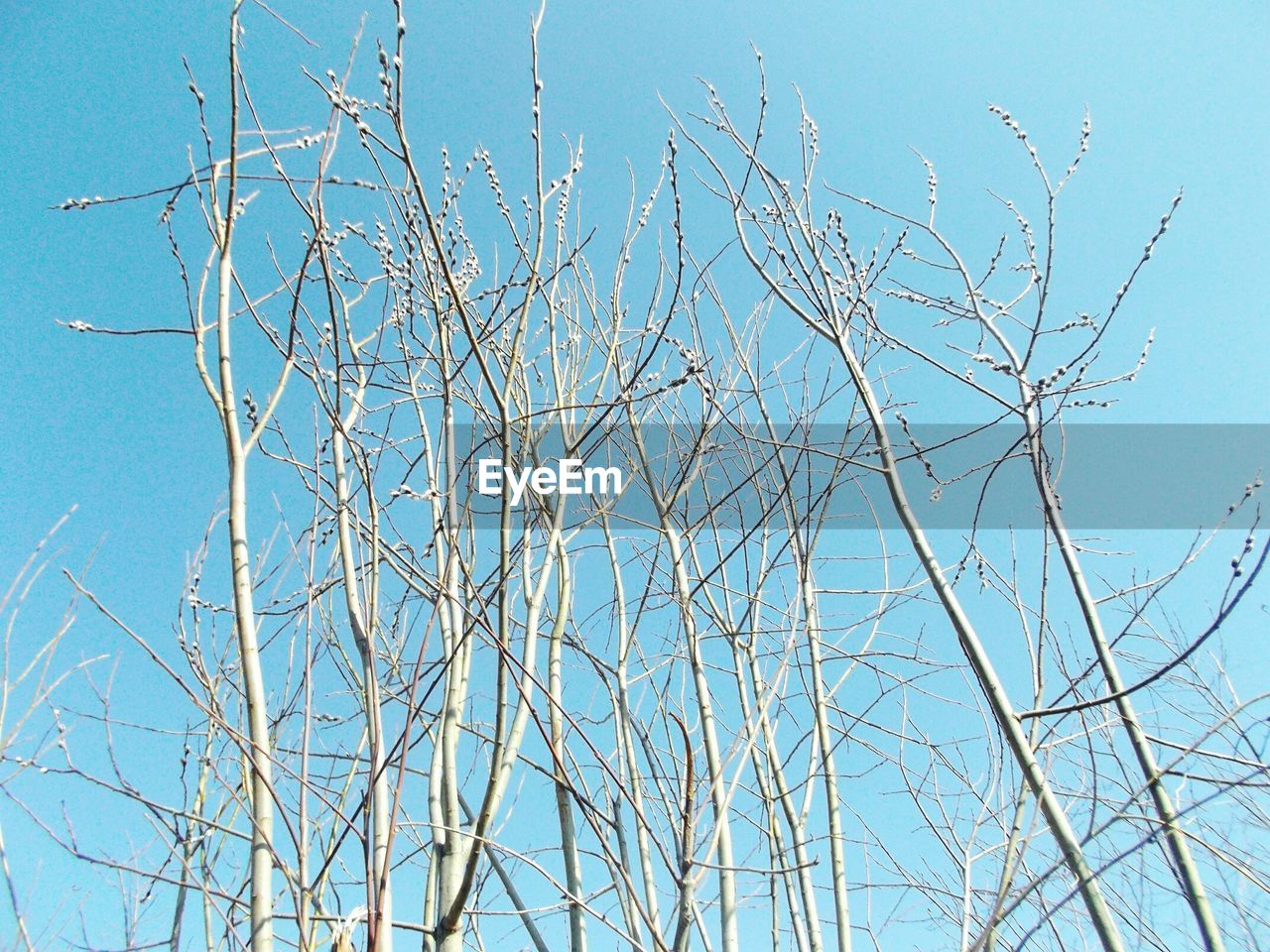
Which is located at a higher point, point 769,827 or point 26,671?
point 26,671

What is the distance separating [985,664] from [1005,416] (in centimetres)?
65

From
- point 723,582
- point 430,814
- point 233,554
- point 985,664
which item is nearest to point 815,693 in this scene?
point 723,582

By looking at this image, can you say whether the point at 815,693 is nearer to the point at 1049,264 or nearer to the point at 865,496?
the point at 865,496

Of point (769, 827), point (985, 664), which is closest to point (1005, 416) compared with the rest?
point (985, 664)

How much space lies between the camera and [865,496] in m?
2.41

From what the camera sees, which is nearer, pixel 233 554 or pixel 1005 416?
pixel 233 554

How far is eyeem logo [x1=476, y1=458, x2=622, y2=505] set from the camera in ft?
5.32

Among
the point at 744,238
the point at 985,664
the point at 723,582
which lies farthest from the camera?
the point at 723,582

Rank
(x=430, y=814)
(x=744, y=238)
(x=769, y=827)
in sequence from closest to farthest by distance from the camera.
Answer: (x=430, y=814), (x=744, y=238), (x=769, y=827)

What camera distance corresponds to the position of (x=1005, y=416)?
1.66 m

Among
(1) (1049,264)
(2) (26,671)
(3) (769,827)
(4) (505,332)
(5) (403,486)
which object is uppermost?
(4) (505,332)

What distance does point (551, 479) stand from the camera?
1.85 m

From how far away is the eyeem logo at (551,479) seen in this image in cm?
162

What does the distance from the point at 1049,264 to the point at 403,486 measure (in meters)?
1.42
